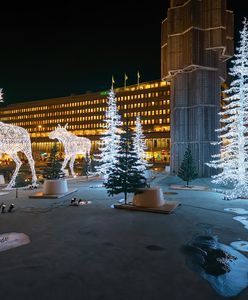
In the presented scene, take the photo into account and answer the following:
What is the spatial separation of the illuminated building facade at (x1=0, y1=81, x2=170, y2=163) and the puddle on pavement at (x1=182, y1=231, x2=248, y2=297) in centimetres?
7620

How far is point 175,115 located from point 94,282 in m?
31.1

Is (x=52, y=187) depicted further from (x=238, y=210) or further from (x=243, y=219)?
(x=243, y=219)

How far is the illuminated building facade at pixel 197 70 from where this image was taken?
32250mm

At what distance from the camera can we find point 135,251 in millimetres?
7512

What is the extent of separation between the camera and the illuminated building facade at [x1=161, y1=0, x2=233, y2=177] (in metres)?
32.2

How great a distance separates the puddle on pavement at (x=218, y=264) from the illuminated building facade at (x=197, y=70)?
82.9 ft

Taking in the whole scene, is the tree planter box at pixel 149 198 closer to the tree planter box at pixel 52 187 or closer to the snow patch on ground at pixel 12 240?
the snow patch on ground at pixel 12 240

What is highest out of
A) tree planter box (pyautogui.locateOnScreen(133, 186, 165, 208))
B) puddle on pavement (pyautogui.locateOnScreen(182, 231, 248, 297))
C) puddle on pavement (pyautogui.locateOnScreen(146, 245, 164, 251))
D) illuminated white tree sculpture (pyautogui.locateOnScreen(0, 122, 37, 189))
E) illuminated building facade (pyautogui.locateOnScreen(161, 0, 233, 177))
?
illuminated building facade (pyautogui.locateOnScreen(161, 0, 233, 177))

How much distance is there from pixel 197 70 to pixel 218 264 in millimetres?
29736

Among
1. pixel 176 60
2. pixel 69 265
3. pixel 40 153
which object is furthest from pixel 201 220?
pixel 40 153

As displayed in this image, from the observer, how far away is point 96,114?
107688mm

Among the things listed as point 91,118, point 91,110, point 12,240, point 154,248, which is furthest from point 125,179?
point 91,110

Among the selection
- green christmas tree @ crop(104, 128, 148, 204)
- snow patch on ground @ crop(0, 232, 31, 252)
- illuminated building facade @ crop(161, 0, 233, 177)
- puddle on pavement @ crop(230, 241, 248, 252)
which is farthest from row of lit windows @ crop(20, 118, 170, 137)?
puddle on pavement @ crop(230, 241, 248, 252)

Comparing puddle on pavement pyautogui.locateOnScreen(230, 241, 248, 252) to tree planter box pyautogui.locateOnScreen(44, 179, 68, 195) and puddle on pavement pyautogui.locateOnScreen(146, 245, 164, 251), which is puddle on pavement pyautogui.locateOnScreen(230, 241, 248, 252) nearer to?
puddle on pavement pyautogui.locateOnScreen(146, 245, 164, 251)
